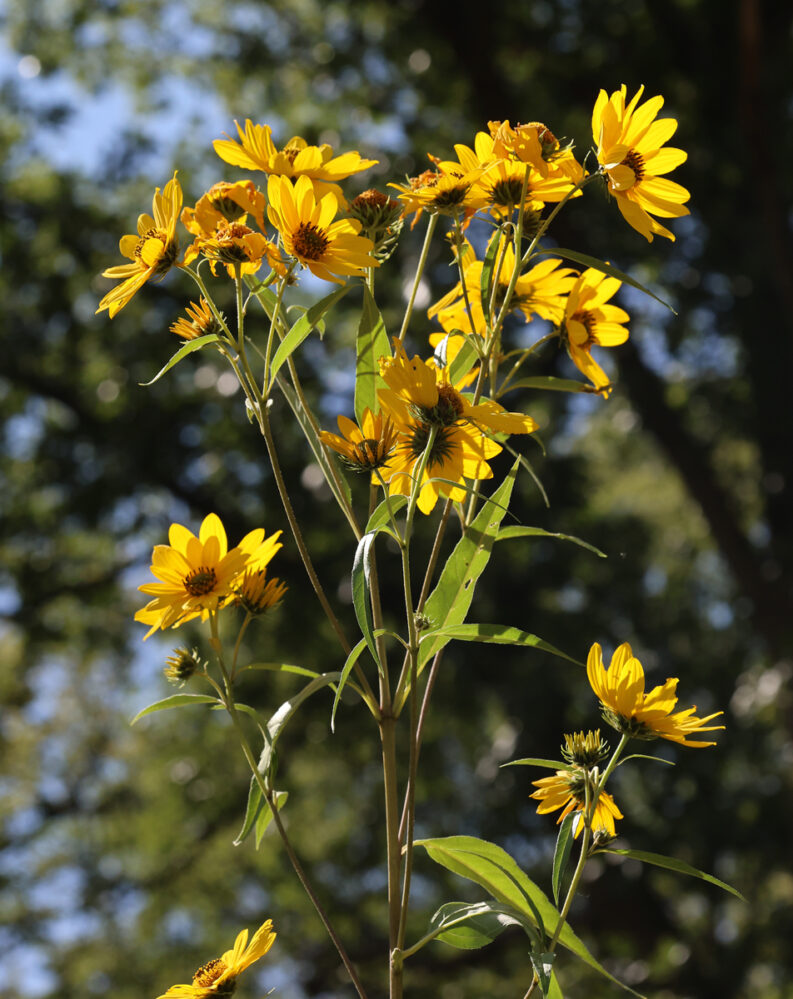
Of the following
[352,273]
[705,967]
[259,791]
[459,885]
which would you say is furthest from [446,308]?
[459,885]

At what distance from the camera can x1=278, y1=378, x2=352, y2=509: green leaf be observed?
1.83 ft

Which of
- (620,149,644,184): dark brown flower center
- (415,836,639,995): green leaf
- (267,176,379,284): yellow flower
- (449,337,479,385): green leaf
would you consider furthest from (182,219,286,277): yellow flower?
(415,836,639,995): green leaf

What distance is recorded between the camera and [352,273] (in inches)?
21.4

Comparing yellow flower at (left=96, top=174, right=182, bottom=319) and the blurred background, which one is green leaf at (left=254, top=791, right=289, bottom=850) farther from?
the blurred background

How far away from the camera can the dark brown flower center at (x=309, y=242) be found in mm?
535

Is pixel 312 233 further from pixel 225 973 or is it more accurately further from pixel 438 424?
pixel 225 973

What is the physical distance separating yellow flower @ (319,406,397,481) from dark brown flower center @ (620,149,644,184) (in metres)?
0.21

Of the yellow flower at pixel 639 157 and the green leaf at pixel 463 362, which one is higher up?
the yellow flower at pixel 639 157

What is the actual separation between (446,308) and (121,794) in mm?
6681

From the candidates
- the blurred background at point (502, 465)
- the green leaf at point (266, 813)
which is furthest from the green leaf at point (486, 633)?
the blurred background at point (502, 465)

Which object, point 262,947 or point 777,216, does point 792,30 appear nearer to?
point 777,216

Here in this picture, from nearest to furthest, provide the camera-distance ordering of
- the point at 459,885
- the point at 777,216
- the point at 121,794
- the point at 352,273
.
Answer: the point at 352,273 → the point at 777,216 → the point at 459,885 → the point at 121,794

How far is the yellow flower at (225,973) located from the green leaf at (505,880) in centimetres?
11

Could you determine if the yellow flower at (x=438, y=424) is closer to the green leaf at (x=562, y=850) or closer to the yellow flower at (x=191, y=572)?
the yellow flower at (x=191, y=572)
